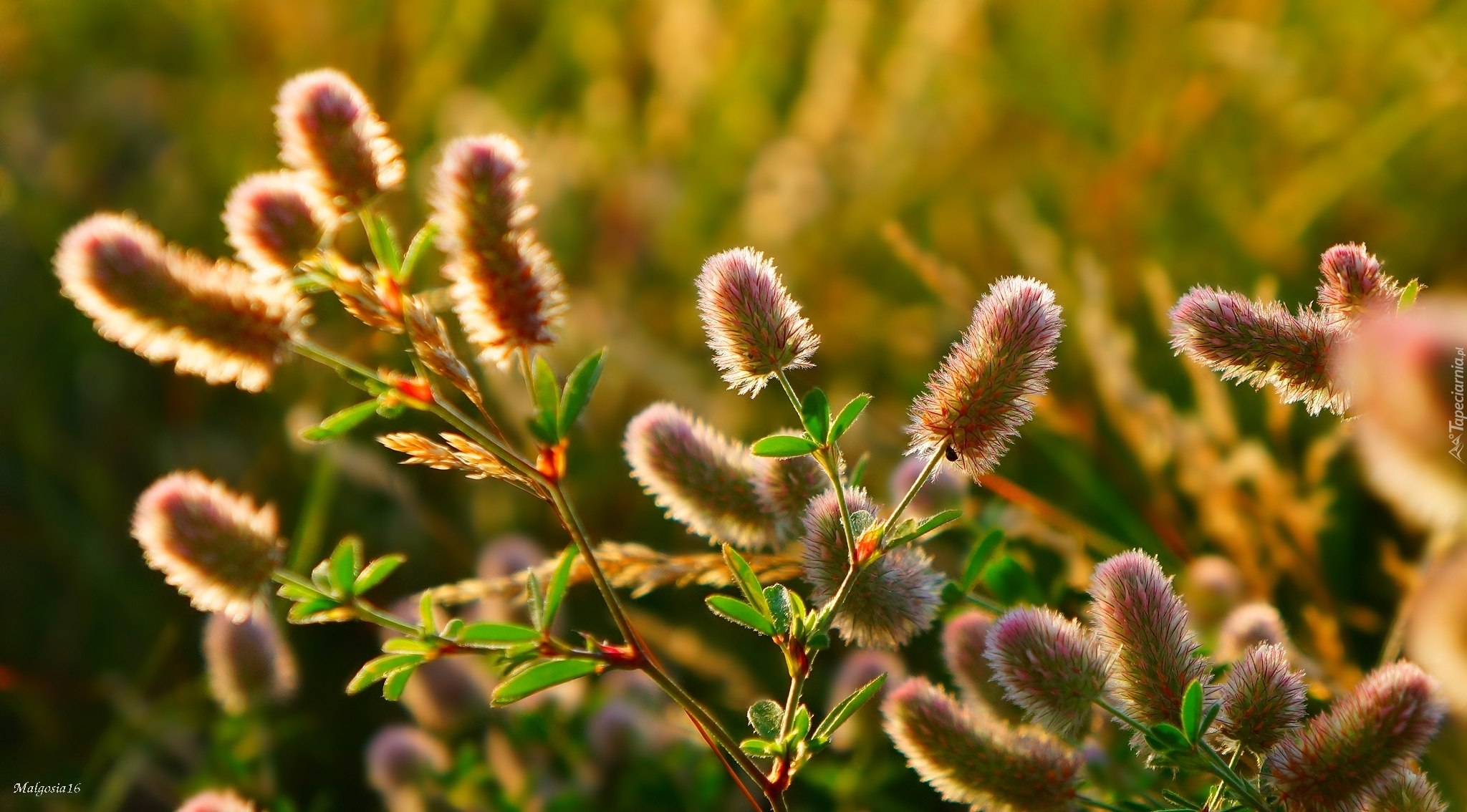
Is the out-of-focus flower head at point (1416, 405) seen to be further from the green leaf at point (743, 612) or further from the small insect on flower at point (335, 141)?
the small insect on flower at point (335, 141)

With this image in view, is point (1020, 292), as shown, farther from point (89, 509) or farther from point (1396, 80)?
point (1396, 80)

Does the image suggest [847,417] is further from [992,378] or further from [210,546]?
[210,546]

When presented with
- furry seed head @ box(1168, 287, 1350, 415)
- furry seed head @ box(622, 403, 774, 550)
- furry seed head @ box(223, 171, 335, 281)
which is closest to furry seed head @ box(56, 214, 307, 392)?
furry seed head @ box(223, 171, 335, 281)

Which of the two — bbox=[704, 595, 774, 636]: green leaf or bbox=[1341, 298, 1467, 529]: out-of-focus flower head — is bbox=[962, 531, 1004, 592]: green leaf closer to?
bbox=[704, 595, 774, 636]: green leaf

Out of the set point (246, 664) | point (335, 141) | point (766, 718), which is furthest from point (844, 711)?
point (246, 664)

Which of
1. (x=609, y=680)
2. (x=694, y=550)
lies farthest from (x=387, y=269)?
(x=694, y=550)

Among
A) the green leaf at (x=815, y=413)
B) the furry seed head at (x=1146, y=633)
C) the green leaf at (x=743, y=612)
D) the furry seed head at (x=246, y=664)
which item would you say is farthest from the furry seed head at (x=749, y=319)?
the furry seed head at (x=246, y=664)
